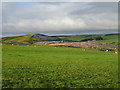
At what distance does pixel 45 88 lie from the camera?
13.4 m

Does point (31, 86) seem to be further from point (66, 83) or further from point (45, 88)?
point (66, 83)

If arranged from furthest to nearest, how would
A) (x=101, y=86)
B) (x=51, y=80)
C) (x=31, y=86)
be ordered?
1. (x=51, y=80)
2. (x=101, y=86)
3. (x=31, y=86)

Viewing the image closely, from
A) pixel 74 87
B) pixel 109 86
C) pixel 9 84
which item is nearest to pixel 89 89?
pixel 74 87

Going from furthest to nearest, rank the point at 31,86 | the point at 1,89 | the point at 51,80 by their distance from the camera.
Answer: the point at 51,80
the point at 31,86
the point at 1,89

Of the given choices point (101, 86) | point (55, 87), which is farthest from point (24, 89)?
point (101, 86)

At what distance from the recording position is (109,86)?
14.7 meters

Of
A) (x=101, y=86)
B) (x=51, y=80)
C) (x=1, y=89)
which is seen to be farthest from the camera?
(x=51, y=80)

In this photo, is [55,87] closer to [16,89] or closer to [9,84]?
[16,89]

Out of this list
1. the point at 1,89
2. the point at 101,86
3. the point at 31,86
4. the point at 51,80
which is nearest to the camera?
the point at 1,89

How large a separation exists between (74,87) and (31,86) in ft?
13.0

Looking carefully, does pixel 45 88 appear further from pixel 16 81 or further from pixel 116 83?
pixel 116 83

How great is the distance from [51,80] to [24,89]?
12.1ft

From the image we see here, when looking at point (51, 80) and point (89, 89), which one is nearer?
point (89, 89)

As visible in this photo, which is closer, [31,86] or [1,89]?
[1,89]
